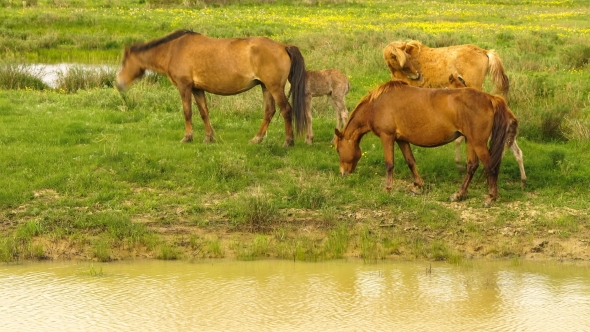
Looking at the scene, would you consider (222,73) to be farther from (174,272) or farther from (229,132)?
(174,272)

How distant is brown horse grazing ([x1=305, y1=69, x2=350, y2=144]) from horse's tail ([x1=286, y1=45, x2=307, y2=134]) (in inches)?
18.6

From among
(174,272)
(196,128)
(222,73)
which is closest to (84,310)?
(174,272)

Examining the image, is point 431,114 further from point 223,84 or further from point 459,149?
point 223,84

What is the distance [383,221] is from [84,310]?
13.4ft

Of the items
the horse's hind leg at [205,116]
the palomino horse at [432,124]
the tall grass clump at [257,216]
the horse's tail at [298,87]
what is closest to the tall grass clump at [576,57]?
the horse's tail at [298,87]

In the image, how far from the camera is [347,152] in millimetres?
11477

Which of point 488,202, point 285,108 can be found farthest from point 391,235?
point 285,108

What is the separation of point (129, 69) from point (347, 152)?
14.6 feet

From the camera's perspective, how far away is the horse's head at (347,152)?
451 inches

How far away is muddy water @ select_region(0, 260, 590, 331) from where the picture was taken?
749 cm

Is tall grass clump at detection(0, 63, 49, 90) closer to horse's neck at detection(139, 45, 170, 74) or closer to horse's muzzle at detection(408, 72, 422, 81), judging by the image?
horse's neck at detection(139, 45, 170, 74)

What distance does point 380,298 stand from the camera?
8.23 metres

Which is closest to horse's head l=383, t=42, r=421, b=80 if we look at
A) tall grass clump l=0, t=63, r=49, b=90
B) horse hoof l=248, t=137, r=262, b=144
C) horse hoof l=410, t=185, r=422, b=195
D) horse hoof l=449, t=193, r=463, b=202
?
horse hoof l=410, t=185, r=422, b=195

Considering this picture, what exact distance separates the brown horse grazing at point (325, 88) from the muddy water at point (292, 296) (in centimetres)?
437
